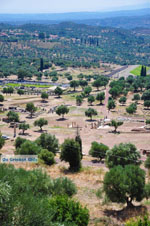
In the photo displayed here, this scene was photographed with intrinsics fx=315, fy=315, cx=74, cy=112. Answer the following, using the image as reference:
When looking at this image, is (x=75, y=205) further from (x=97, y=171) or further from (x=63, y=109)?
(x=63, y=109)

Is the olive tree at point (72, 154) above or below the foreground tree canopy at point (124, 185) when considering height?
below

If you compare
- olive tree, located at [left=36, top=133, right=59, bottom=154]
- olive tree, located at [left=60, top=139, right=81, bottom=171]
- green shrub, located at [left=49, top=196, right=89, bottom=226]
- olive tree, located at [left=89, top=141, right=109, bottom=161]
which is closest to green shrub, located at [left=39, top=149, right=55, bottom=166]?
olive tree, located at [left=60, top=139, right=81, bottom=171]

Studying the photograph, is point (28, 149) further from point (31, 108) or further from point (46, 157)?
point (31, 108)

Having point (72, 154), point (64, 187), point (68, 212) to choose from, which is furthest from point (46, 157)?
point (68, 212)

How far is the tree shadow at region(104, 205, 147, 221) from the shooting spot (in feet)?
77.7

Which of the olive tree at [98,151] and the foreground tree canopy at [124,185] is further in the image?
the olive tree at [98,151]

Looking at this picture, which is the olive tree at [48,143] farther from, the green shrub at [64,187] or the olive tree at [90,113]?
the olive tree at [90,113]

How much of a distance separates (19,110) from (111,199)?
73131mm

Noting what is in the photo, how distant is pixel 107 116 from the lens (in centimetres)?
8856

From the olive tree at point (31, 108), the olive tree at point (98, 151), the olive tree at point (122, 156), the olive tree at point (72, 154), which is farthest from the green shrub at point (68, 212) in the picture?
the olive tree at point (31, 108)

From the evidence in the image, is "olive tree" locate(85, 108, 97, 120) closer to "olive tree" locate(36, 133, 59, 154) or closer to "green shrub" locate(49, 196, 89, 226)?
"olive tree" locate(36, 133, 59, 154)

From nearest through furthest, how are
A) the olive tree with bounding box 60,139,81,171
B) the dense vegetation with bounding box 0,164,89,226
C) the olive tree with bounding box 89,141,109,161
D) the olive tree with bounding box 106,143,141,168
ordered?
the dense vegetation with bounding box 0,164,89,226 → the olive tree with bounding box 106,143,141,168 → the olive tree with bounding box 60,139,81,171 → the olive tree with bounding box 89,141,109,161

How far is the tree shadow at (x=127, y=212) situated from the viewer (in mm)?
23689

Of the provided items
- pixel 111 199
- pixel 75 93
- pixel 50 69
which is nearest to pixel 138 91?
pixel 75 93
